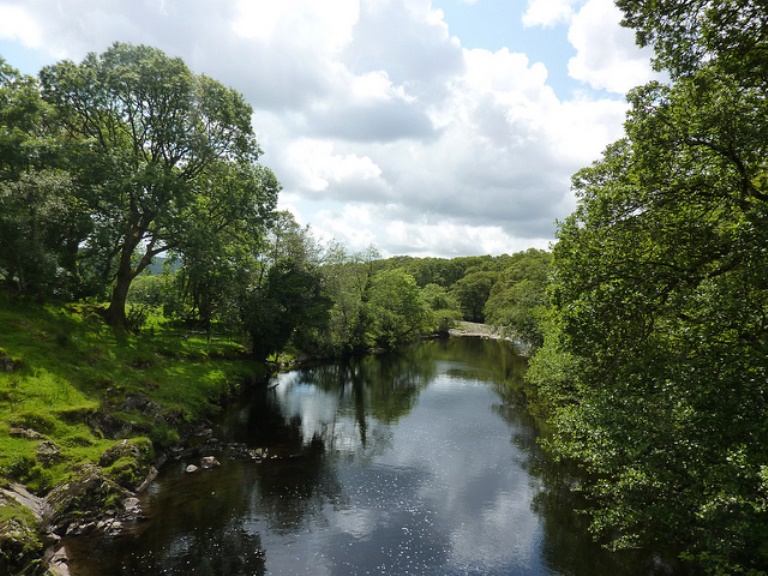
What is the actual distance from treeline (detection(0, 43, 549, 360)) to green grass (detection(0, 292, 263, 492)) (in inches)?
128

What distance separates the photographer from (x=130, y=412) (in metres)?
24.5

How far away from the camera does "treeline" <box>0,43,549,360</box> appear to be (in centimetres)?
2877

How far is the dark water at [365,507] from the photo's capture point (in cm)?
1623

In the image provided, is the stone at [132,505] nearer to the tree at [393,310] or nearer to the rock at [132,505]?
the rock at [132,505]

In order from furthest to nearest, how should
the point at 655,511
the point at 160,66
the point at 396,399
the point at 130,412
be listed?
the point at 396,399, the point at 160,66, the point at 130,412, the point at 655,511

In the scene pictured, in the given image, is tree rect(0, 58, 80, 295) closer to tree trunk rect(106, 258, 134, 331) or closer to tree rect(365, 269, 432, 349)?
tree trunk rect(106, 258, 134, 331)

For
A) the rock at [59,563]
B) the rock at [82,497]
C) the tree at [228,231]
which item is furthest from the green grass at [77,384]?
the tree at [228,231]

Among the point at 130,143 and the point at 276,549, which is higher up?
the point at 130,143

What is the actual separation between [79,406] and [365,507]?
15807 millimetres

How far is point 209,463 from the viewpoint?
2381 centimetres

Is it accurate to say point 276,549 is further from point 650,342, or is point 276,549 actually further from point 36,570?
point 650,342

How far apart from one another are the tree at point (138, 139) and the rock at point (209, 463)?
59.5 ft

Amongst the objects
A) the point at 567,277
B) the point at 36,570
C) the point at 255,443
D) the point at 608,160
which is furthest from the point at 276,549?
the point at 608,160

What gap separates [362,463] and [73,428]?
1578cm
